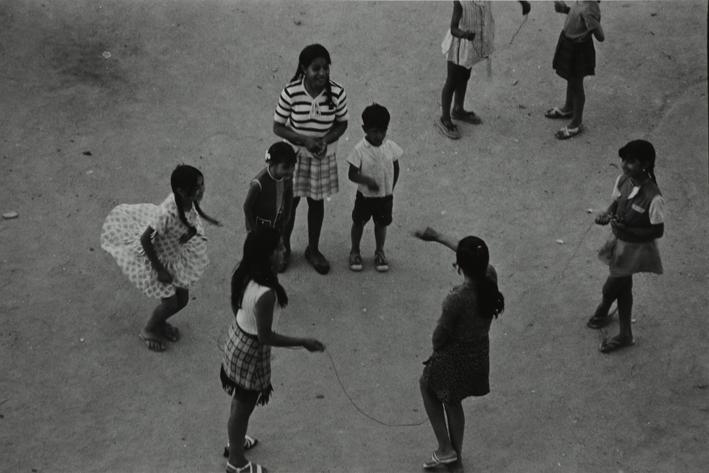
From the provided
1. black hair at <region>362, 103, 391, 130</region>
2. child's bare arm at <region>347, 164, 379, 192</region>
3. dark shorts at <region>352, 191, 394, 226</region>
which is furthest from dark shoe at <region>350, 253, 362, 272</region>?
black hair at <region>362, 103, 391, 130</region>

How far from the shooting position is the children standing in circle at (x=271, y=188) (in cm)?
667

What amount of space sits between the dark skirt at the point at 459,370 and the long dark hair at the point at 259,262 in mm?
1016

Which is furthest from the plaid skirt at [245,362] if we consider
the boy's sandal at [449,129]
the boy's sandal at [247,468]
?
the boy's sandal at [449,129]

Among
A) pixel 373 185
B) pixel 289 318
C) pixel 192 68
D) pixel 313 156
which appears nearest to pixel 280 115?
pixel 313 156

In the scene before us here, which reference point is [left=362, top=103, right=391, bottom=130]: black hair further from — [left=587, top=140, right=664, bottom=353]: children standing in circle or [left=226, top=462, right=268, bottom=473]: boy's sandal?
[left=226, top=462, right=268, bottom=473]: boy's sandal

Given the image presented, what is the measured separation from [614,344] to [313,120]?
8.58ft

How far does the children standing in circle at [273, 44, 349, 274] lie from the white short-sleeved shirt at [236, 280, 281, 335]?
2017 mm

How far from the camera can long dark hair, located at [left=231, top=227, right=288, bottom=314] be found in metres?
5.27

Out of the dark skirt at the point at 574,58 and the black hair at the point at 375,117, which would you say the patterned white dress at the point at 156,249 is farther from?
the dark skirt at the point at 574,58

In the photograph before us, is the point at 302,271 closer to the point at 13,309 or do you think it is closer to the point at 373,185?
the point at 373,185

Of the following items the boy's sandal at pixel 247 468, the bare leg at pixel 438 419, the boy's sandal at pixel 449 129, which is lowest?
the boy's sandal at pixel 247 468

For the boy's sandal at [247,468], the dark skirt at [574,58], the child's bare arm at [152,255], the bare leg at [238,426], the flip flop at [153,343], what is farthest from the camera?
the dark skirt at [574,58]

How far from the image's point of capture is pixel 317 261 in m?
7.73

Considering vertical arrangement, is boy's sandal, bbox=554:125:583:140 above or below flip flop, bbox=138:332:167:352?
above
